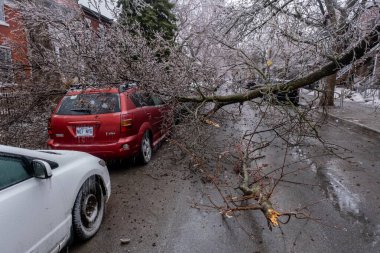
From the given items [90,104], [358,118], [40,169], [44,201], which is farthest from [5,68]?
[358,118]

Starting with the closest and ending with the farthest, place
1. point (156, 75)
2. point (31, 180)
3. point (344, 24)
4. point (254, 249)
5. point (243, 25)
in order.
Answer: point (31, 180)
point (254, 249)
point (344, 24)
point (156, 75)
point (243, 25)

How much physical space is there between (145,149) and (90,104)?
1503mm

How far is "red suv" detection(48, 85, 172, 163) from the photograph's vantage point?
18.4 feet

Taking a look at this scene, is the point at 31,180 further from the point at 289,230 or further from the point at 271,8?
the point at 271,8

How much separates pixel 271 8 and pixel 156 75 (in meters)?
3.41

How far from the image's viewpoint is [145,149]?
252 inches

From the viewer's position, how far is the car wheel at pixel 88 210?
337 cm

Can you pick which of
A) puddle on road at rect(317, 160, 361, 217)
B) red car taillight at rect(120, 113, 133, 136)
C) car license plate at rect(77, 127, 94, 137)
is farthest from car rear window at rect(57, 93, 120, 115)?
puddle on road at rect(317, 160, 361, 217)

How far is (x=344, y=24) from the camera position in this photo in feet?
18.4

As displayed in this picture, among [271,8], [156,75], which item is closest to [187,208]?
[156,75]

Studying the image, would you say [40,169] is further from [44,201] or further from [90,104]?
[90,104]

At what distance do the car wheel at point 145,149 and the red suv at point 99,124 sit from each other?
0.10m

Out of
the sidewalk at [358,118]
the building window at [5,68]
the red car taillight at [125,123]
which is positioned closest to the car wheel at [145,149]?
the red car taillight at [125,123]

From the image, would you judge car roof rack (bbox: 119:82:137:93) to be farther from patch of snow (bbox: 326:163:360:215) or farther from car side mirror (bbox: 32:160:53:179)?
patch of snow (bbox: 326:163:360:215)
